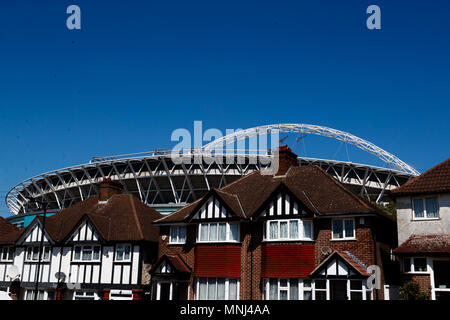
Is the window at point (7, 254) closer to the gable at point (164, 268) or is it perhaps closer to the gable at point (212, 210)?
the gable at point (164, 268)

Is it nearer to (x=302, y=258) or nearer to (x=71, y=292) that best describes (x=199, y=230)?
(x=302, y=258)

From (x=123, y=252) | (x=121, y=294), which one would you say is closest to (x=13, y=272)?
(x=123, y=252)

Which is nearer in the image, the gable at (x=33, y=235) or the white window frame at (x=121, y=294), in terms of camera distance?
the white window frame at (x=121, y=294)

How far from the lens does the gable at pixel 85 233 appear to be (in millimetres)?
37281

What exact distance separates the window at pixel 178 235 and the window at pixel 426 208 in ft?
49.9

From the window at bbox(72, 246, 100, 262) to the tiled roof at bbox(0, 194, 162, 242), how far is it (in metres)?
1.48

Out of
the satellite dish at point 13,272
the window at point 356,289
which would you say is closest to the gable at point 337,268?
the window at point 356,289

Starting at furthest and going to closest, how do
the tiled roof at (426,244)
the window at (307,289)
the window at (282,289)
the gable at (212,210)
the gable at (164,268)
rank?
the gable at (164,268), the gable at (212,210), the window at (282,289), the window at (307,289), the tiled roof at (426,244)

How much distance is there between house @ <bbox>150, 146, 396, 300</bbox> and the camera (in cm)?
2764

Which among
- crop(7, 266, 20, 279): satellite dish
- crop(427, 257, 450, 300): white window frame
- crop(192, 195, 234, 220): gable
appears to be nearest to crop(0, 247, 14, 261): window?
crop(7, 266, 20, 279): satellite dish

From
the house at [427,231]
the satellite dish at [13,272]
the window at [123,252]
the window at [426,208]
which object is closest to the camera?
the house at [427,231]

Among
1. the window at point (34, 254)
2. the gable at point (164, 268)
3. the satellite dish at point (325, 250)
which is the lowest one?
the gable at point (164, 268)

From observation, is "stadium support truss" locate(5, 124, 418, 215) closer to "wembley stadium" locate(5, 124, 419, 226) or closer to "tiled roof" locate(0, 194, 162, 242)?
"wembley stadium" locate(5, 124, 419, 226)
